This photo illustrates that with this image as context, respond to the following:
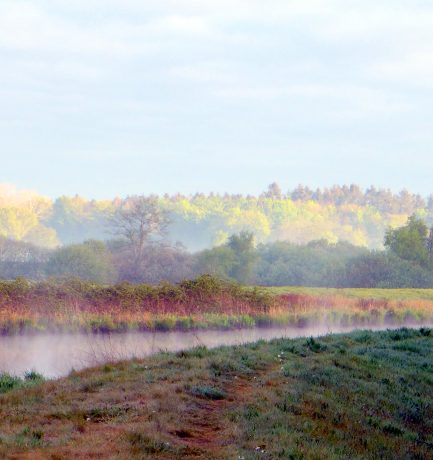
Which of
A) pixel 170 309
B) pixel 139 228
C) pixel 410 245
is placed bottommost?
pixel 170 309

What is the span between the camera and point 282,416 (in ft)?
35.3

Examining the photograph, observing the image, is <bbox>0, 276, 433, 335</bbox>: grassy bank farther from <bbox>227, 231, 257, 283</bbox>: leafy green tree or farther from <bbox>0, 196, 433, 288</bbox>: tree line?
<bbox>227, 231, 257, 283</bbox>: leafy green tree

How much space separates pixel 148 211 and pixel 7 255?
52.0ft

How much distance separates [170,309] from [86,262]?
81.6 ft

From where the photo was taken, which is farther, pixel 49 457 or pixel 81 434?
pixel 81 434

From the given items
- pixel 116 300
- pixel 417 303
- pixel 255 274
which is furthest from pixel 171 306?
pixel 255 274

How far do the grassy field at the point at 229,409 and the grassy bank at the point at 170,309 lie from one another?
59.1 feet

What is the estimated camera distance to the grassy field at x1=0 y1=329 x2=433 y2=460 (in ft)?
29.5

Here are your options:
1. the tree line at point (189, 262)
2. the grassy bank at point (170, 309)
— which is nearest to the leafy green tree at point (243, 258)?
the tree line at point (189, 262)

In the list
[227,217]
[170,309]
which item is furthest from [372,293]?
[227,217]

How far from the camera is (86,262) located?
61750mm

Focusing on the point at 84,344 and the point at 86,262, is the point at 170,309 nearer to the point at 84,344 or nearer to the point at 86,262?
the point at 84,344

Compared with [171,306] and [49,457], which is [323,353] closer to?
[49,457]

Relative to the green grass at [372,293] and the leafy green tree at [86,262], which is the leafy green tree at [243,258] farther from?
the green grass at [372,293]
